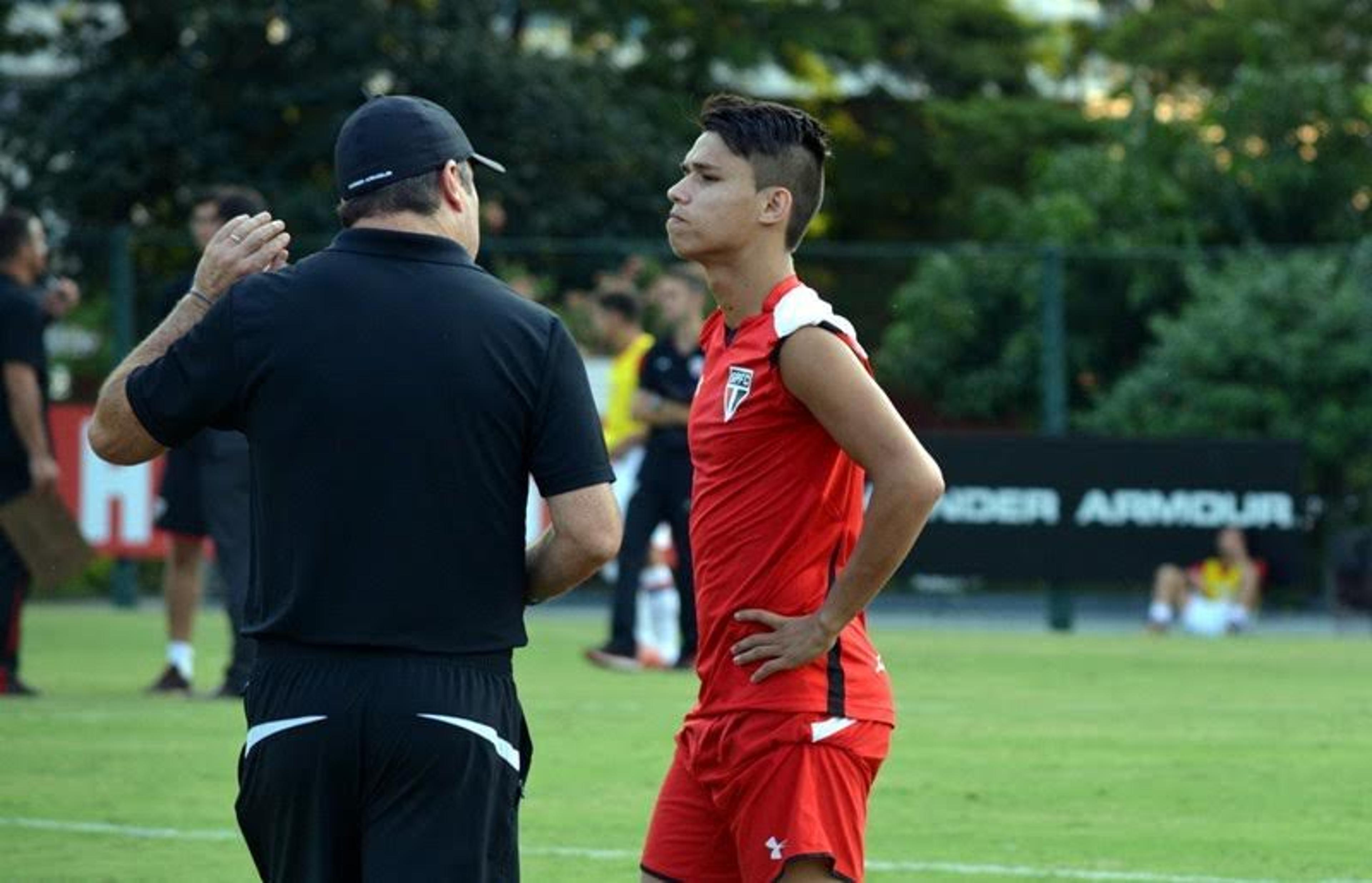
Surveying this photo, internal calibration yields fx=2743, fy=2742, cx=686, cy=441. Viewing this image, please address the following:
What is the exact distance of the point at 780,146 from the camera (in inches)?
217

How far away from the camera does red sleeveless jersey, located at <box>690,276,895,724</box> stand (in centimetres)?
537

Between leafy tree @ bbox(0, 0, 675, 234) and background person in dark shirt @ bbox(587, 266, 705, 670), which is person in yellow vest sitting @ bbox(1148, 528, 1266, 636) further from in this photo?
leafy tree @ bbox(0, 0, 675, 234)

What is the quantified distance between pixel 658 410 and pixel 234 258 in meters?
10.7

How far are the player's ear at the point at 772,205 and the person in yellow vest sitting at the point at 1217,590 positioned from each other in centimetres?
1535

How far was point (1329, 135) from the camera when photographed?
30219 millimetres

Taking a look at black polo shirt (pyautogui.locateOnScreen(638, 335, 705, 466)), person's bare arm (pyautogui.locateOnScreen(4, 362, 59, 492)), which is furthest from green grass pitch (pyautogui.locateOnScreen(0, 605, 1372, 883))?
black polo shirt (pyautogui.locateOnScreen(638, 335, 705, 466))

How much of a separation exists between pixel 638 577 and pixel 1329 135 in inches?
647

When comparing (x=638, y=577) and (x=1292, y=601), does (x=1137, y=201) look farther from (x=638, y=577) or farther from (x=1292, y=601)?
(x=638, y=577)

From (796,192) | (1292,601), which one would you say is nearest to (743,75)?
(1292,601)

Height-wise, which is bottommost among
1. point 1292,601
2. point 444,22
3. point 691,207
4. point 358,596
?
point 1292,601

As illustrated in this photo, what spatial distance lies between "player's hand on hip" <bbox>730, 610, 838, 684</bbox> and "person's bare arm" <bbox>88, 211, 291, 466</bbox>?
3.85 ft

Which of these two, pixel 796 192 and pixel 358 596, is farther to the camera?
pixel 796 192

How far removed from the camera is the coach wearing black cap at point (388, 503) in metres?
4.73

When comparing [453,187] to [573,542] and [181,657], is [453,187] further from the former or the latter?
[181,657]
